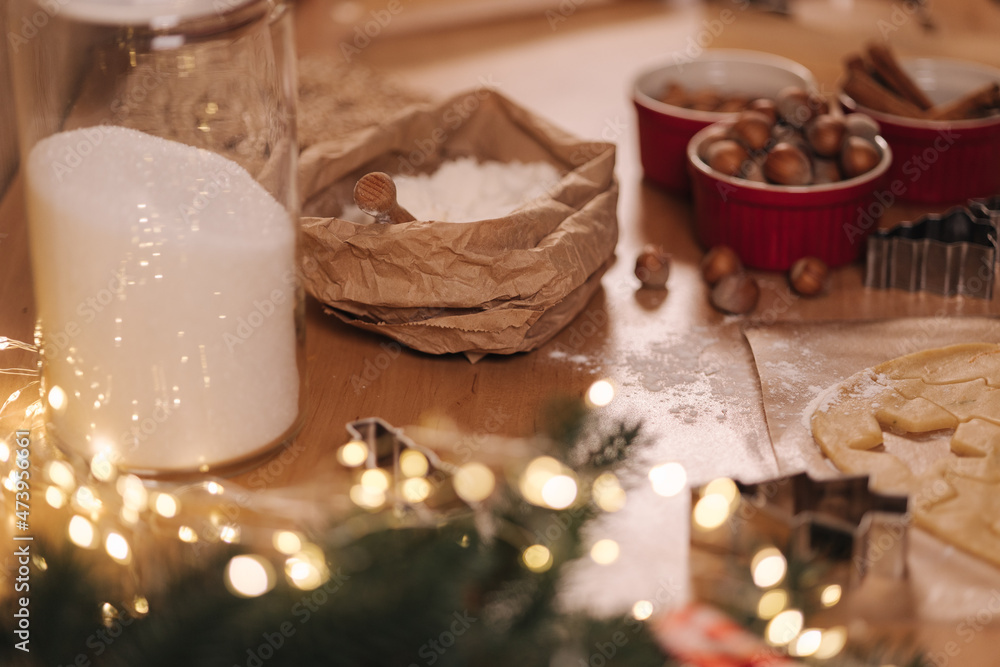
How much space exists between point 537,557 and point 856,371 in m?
0.45

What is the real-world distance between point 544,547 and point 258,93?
367 mm

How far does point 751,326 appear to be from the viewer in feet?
3.02

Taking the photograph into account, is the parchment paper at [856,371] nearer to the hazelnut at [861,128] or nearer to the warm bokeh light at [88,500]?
the hazelnut at [861,128]

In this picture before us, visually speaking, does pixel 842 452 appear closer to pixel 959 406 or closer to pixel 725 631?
pixel 959 406

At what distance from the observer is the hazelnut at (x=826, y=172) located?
100 centimetres

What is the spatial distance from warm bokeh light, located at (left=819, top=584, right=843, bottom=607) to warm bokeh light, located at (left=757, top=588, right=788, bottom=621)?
8cm

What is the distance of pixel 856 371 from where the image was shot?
2.76ft

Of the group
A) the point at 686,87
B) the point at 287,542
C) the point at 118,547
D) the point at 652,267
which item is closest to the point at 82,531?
the point at 118,547

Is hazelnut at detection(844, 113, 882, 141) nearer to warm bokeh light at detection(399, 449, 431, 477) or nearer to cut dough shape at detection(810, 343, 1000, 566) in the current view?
cut dough shape at detection(810, 343, 1000, 566)

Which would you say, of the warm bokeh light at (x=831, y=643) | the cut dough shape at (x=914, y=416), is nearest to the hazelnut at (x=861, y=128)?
the cut dough shape at (x=914, y=416)

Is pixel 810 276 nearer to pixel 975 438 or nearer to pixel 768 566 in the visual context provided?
pixel 975 438

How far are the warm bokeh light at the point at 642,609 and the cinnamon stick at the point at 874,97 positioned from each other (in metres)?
0.75

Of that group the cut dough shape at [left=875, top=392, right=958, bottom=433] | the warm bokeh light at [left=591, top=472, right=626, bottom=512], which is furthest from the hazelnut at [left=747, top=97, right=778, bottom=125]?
the warm bokeh light at [left=591, top=472, right=626, bottom=512]

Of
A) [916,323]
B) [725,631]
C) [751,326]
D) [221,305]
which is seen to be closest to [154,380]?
[221,305]
